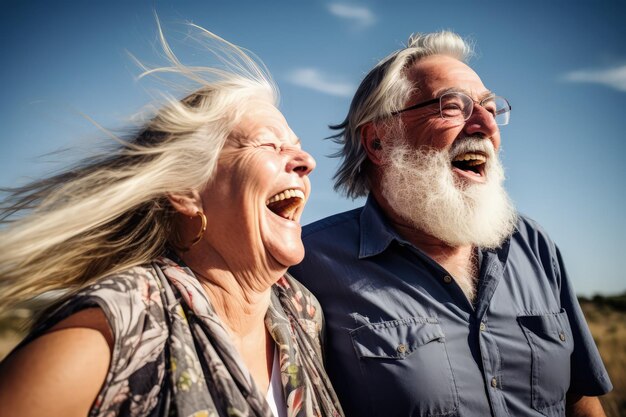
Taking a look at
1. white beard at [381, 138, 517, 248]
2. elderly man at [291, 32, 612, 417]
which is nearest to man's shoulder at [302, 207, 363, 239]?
elderly man at [291, 32, 612, 417]

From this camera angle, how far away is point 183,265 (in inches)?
95.3

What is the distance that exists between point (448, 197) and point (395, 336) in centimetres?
111

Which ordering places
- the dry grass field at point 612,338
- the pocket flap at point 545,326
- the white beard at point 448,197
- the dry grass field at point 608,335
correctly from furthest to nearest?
the dry grass field at point 612,338
the dry grass field at point 608,335
the white beard at point 448,197
the pocket flap at point 545,326

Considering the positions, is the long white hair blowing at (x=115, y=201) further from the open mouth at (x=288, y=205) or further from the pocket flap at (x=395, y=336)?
the pocket flap at (x=395, y=336)

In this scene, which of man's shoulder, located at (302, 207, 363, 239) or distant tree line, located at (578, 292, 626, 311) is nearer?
man's shoulder, located at (302, 207, 363, 239)

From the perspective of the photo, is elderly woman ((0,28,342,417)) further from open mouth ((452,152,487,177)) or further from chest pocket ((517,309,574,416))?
open mouth ((452,152,487,177))

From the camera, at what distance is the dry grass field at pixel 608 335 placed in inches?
155

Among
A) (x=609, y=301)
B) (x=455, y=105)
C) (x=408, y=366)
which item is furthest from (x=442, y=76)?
(x=609, y=301)

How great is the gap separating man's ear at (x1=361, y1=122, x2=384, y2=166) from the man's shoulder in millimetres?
509

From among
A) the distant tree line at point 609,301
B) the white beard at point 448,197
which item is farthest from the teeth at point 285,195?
the distant tree line at point 609,301

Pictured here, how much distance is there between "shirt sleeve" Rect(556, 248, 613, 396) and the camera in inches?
127

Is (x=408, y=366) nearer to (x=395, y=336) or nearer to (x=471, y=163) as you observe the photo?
(x=395, y=336)

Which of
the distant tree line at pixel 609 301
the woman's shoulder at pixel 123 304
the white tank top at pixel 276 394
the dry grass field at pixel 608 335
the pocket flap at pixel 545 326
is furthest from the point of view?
the distant tree line at pixel 609 301

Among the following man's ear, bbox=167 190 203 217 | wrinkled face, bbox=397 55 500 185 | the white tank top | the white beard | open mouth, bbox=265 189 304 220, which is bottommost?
the white tank top
